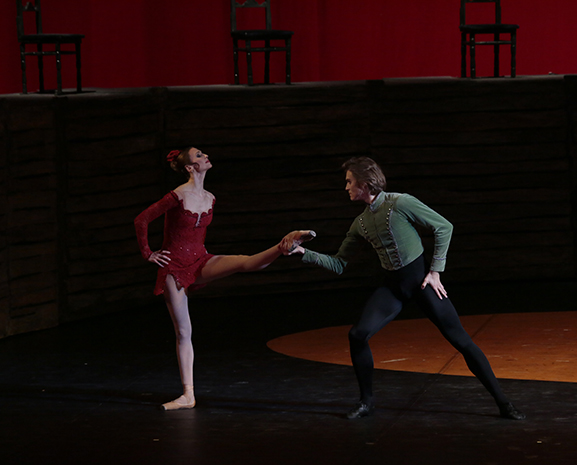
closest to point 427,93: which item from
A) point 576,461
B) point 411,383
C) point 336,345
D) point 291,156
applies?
point 291,156

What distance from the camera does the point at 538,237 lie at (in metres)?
9.69

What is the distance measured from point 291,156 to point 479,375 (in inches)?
165

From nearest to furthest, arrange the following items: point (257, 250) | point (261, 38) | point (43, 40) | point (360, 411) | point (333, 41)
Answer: point (360, 411) → point (43, 40) → point (257, 250) → point (261, 38) → point (333, 41)

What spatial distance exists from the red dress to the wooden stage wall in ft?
8.68

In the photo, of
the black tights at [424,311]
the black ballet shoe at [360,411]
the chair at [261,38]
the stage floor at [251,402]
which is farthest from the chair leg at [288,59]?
the black ballet shoe at [360,411]

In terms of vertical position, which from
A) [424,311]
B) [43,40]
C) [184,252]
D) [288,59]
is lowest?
[424,311]

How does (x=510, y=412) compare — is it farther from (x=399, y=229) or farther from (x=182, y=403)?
(x=182, y=403)

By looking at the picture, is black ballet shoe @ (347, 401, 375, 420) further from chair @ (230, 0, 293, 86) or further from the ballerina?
chair @ (230, 0, 293, 86)

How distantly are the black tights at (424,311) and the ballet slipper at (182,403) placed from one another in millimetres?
991

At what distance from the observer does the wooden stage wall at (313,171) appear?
848 cm

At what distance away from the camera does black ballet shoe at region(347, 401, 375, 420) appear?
5547 millimetres

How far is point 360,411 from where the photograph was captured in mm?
5559

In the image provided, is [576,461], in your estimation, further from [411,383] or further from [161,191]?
[161,191]

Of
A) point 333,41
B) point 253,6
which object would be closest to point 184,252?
point 253,6
